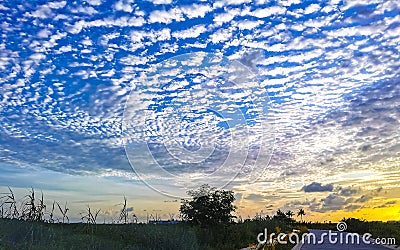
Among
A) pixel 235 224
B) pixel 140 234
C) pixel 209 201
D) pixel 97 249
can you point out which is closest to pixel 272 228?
pixel 235 224

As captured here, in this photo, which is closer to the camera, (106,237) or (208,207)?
(106,237)

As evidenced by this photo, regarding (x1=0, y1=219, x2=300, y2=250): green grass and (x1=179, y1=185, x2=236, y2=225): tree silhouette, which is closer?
(x1=0, y1=219, x2=300, y2=250): green grass

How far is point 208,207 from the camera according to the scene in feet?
83.1

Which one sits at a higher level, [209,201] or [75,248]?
[209,201]

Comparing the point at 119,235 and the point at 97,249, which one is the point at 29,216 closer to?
the point at 119,235

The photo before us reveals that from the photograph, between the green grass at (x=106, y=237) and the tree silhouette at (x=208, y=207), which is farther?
the tree silhouette at (x=208, y=207)

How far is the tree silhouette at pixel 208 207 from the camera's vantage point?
25.4 metres

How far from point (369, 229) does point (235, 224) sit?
46.4 ft

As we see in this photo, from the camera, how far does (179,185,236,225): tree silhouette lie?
25.4 meters

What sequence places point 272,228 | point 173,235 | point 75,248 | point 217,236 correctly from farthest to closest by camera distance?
point 272,228 < point 217,236 < point 173,235 < point 75,248

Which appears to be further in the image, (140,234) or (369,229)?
(369,229)

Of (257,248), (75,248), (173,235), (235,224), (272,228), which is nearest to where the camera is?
(75,248)

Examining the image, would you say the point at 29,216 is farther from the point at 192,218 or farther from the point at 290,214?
the point at 290,214

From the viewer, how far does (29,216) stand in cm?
2091
